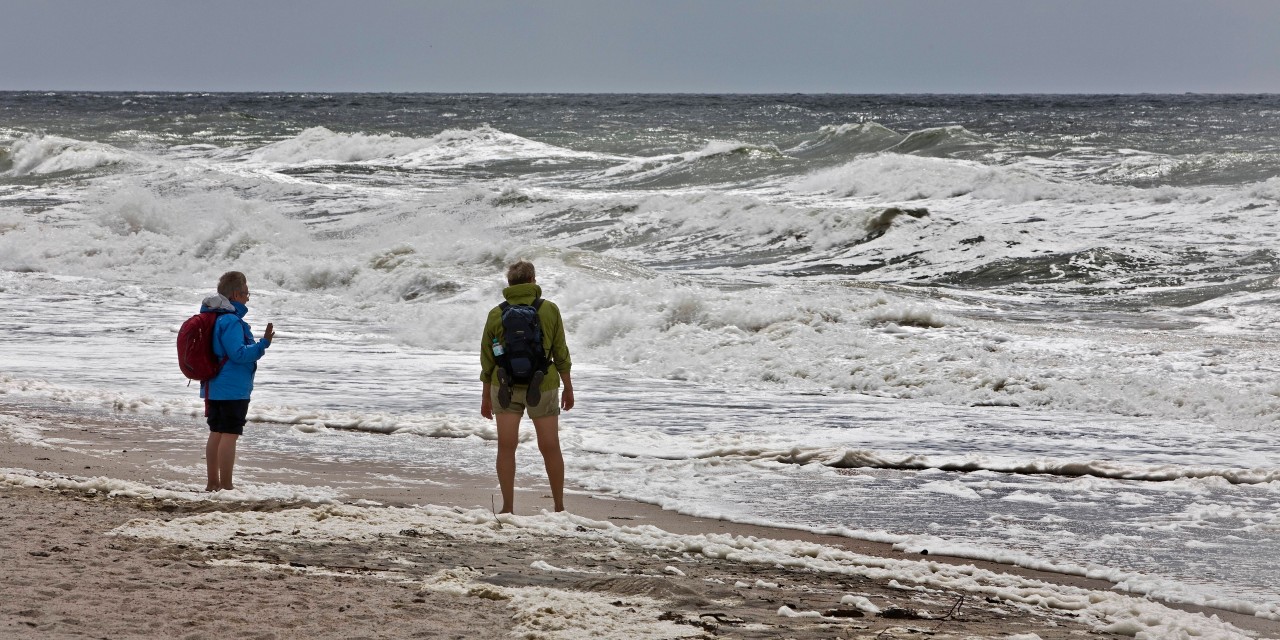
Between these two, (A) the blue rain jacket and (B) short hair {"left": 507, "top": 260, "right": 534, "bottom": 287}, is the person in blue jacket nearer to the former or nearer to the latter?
(A) the blue rain jacket

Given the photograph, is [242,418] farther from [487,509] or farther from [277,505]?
[487,509]

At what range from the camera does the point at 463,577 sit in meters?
4.68

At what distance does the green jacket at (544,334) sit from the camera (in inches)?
242

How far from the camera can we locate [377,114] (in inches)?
2987

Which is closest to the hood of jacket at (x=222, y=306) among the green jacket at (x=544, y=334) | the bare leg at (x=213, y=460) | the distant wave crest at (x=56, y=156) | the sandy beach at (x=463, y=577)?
the bare leg at (x=213, y=460)

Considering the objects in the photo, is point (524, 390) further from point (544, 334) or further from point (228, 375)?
point (228, 375)

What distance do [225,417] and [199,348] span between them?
403 mm

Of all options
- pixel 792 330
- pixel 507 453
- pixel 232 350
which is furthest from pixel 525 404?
pixel 792 330

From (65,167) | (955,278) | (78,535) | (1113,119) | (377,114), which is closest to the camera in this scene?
(78,535)

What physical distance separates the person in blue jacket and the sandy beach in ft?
0.69

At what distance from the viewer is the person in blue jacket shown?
6191mm

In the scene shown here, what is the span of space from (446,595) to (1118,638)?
2.39m

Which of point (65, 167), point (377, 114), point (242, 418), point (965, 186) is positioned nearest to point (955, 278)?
point (965, 186)

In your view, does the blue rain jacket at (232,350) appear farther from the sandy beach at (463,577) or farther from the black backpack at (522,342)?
the black backpack at (522,342)
